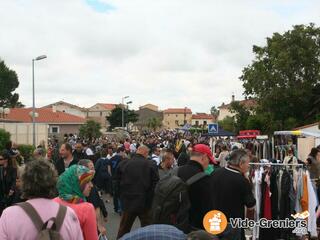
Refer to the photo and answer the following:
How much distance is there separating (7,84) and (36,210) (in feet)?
272

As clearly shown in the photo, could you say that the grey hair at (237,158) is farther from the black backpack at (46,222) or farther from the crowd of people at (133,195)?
the black backpack at (46,222)

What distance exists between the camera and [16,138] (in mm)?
39000

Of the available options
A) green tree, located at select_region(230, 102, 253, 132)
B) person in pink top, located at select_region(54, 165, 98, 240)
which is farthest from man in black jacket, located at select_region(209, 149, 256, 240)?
green tree, located at select_region(230, 102, 253, 132)

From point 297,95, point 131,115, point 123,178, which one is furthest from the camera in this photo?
point 131,115

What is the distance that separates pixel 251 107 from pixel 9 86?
4774 cm

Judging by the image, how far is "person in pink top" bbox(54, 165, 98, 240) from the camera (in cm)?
420

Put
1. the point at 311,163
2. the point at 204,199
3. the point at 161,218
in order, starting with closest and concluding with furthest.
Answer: the point at 161,218 < the point at 204,199 < the point at 311,163

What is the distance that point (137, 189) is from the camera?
27.9ft

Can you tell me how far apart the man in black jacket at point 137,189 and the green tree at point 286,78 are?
35802mm

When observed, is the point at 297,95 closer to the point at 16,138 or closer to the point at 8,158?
the point at 16,138

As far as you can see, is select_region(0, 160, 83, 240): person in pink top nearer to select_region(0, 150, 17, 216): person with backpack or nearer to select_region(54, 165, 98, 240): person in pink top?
select_region(54, 165, 98, 240): person in pink top

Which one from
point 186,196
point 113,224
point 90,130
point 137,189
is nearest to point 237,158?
point 186,196

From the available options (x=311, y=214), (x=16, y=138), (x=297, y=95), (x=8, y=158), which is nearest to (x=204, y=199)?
(x=311, y=214)

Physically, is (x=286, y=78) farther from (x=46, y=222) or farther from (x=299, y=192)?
(x=46, y=222)
